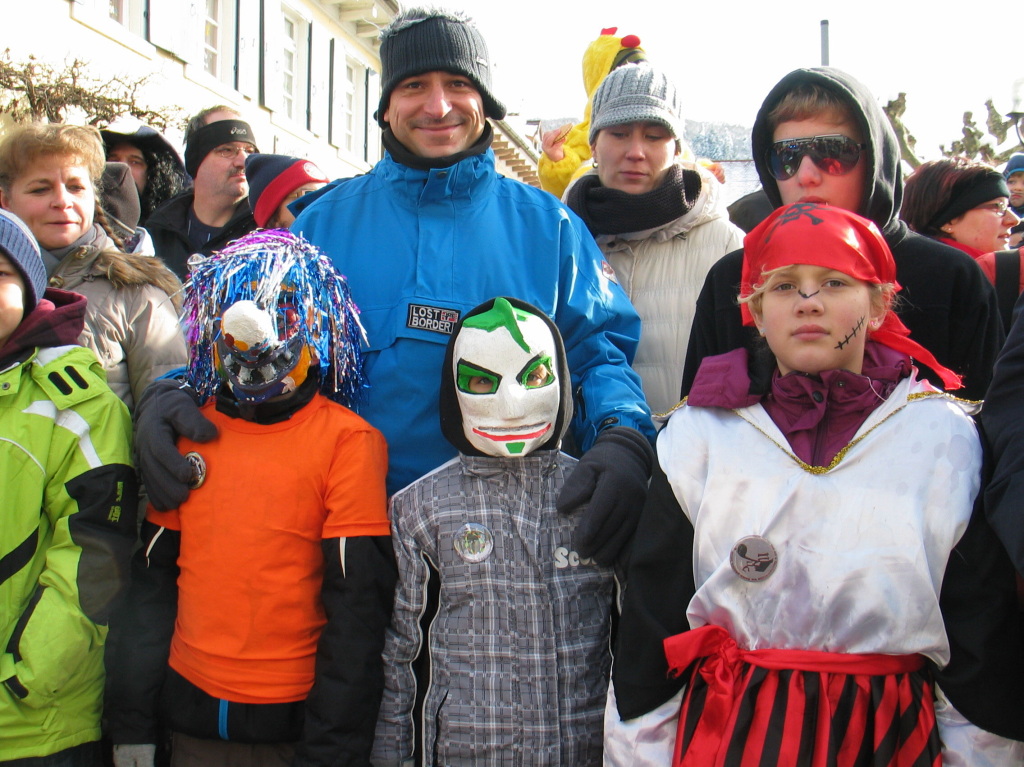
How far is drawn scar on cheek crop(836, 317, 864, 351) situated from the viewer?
200cm

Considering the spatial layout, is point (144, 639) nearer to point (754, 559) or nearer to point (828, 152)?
point (754, 559)

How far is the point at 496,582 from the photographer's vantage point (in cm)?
229

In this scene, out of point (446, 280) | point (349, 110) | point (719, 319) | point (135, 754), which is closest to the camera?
point (135, 754)

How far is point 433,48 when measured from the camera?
8.86ft

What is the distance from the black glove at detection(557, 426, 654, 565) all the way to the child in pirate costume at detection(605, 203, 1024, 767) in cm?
12

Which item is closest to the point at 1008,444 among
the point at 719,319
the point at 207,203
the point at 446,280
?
the point at 719,319

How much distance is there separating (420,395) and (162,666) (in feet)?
3.34

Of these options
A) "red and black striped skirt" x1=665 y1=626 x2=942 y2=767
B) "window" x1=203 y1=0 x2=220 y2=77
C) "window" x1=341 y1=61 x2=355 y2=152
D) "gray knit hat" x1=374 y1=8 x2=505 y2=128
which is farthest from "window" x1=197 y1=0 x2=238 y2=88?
"red and black striped skirt" x1=665 y1=626 x2=942 y2=767

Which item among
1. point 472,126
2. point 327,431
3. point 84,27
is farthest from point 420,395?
point 84,27

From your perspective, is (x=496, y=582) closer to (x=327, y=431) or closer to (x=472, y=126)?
(x=327, y=431)

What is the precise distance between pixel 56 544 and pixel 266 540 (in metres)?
0.63

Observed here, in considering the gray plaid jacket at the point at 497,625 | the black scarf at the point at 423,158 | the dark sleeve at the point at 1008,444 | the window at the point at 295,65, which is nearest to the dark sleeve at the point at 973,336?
the dark sleeve at the point at 1008,444

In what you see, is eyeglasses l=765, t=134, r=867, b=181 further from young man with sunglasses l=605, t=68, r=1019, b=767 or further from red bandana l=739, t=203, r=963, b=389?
red bandana l=739, t=203, r=963, b=389

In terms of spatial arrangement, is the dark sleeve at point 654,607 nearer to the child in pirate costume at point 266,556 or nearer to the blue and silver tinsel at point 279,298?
the child in pirate costume at point 266,556
